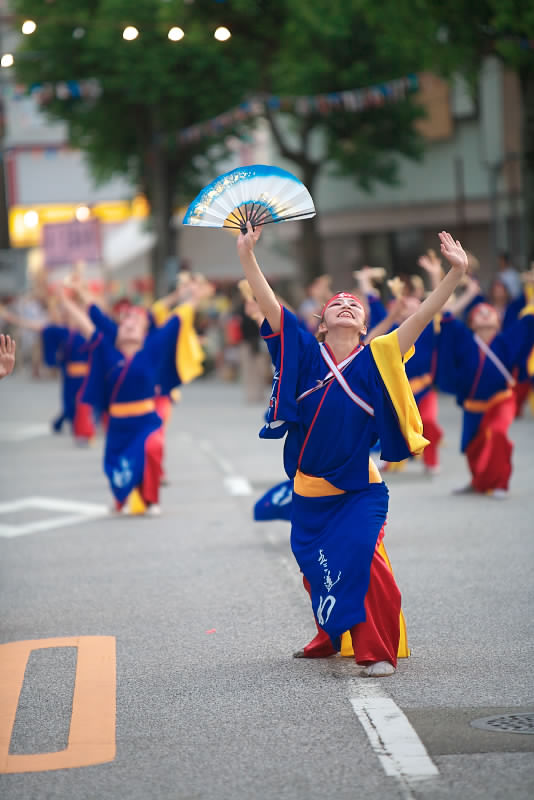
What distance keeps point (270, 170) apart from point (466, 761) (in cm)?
266

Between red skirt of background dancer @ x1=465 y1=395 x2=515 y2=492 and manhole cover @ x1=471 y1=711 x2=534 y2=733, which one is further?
red skirt of background dancer @ x1=465 y1=395 x2=515 y2=492

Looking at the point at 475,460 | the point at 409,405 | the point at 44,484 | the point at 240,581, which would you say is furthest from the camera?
the point at 44,484

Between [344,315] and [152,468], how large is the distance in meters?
5.08

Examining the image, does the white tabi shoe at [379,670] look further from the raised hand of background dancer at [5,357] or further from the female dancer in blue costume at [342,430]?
the raised hand of background dancer at [5,357]

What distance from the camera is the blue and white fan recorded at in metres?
5.78

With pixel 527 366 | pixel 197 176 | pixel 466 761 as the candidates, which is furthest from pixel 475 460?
pixel 197 176

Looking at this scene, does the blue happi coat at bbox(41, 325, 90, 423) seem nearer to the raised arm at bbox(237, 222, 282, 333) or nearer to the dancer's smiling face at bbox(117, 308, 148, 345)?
the dancer's smiling face at bbox(117, 308, 148, 345)

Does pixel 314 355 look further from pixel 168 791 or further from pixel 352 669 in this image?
pixel 168 791

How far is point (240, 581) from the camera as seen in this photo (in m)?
7.99


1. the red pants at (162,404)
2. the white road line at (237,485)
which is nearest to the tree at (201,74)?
the red pants at (162,404)

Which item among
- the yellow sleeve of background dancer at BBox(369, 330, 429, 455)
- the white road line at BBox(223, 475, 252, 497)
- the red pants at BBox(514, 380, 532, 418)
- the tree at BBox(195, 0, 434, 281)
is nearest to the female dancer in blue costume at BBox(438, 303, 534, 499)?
the white road line at BBox(223, 475, 252, 497)

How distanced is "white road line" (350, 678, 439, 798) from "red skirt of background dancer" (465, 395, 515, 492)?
5.82 meters

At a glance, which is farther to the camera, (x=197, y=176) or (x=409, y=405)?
(x=197, y=176)

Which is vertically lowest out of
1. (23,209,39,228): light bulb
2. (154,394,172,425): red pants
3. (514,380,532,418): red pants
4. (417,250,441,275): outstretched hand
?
(514,380,532,418): red pants
